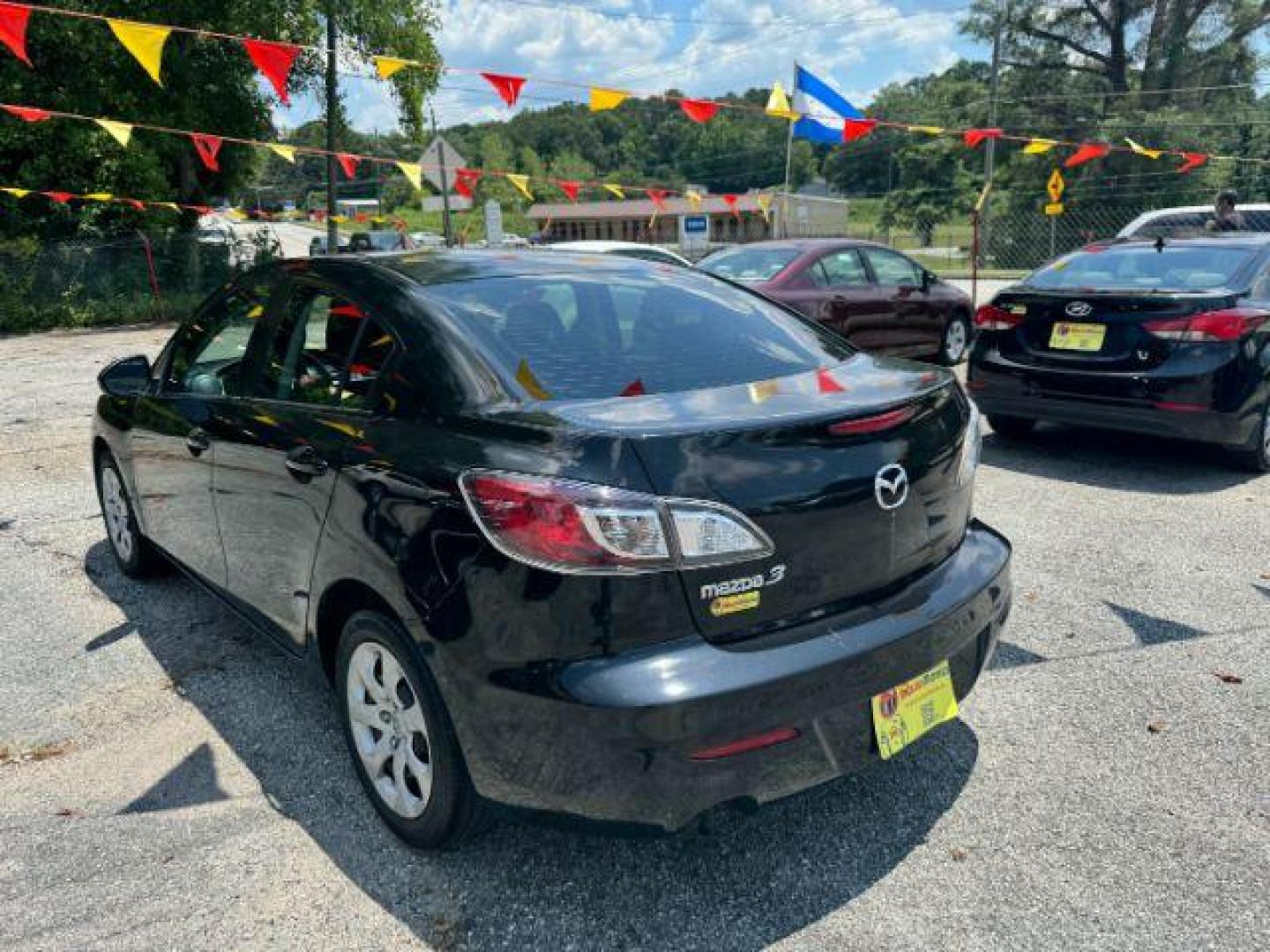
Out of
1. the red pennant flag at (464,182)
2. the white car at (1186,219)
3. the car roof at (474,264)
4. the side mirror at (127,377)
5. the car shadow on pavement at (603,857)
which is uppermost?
the red pennant flag at (464,182)

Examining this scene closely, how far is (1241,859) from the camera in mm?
2492

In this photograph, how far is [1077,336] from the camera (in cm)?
607

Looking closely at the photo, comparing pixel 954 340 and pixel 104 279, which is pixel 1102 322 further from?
pixel 104 279

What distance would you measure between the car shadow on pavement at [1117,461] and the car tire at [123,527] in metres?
5.11

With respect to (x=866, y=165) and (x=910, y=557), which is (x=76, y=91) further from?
(x=866, y=165)

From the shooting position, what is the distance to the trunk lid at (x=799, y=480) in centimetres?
214

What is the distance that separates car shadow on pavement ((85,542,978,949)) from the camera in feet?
7.64

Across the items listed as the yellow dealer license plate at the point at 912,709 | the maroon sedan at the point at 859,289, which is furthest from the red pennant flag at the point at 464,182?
the yellow dealer license plate at the point at 912,709

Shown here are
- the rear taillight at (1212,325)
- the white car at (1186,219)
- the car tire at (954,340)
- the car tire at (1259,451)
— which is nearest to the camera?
the rear taillight at (1212,325)

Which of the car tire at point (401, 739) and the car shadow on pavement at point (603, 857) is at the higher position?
the car tire at point (401, 739)

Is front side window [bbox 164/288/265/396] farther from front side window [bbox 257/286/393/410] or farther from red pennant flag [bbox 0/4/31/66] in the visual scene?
red pennant flag [bbox 0/4/31/66]

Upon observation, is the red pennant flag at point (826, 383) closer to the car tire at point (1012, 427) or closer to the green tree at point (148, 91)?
the car tire at point (1012, 427)

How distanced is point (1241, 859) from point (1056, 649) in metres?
1.29

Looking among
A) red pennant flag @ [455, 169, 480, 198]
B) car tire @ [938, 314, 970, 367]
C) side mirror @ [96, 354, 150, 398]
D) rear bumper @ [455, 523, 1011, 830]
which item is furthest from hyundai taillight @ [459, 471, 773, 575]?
red pennant flag @ [455, 169, 480, 198]
